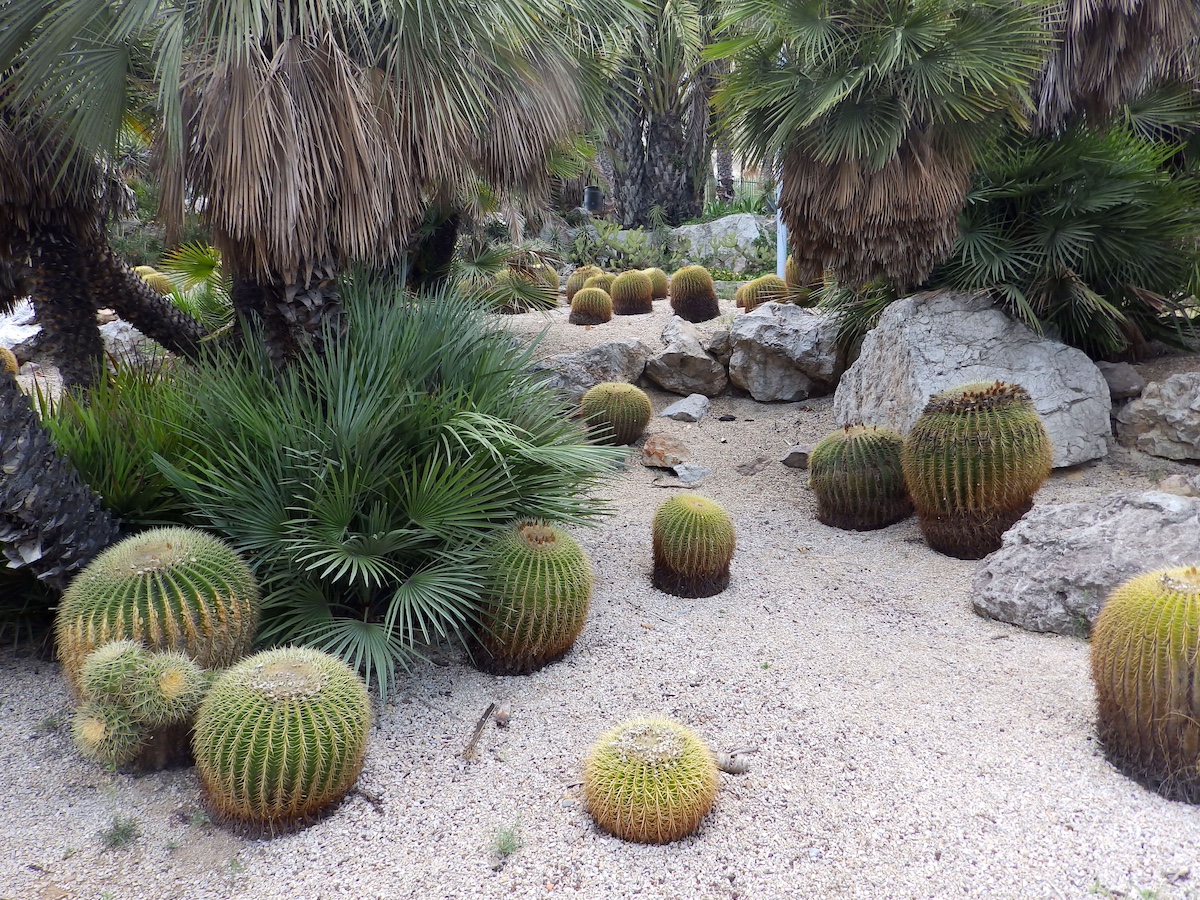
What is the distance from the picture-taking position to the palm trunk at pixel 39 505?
3.79 m

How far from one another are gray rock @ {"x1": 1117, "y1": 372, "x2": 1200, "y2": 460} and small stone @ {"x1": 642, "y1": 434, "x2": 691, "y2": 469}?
12.2 feet

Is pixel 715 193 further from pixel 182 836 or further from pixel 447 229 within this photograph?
pixel 182 836

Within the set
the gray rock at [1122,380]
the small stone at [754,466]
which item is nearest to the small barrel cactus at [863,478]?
the small stone at [754,466]

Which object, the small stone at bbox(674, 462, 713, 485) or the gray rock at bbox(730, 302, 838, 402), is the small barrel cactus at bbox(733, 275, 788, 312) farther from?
the small stone at bbox(674, 462, 713, 485)

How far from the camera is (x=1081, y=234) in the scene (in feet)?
22.8

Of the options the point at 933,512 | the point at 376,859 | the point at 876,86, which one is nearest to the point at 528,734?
the point at 376,859

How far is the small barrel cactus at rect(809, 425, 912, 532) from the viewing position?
6383mm

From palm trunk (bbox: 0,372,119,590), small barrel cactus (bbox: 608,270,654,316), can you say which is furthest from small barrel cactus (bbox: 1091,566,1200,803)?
small barrel cactus (bbox: 608,270,654,316)

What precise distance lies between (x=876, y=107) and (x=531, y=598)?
4821mm

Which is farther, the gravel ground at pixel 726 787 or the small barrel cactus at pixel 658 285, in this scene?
the small barrel cactus at pixel 658 285

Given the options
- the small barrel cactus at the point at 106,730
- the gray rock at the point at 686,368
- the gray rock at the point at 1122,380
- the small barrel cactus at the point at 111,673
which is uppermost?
the small barrel cactus at the point at 111,673

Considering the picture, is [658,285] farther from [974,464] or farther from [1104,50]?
[974,464]

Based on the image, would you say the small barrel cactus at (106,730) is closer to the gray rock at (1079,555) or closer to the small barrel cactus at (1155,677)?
the small barrel cactus at (1155,677)

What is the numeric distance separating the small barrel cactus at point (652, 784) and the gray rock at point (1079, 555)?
2.44 meters
